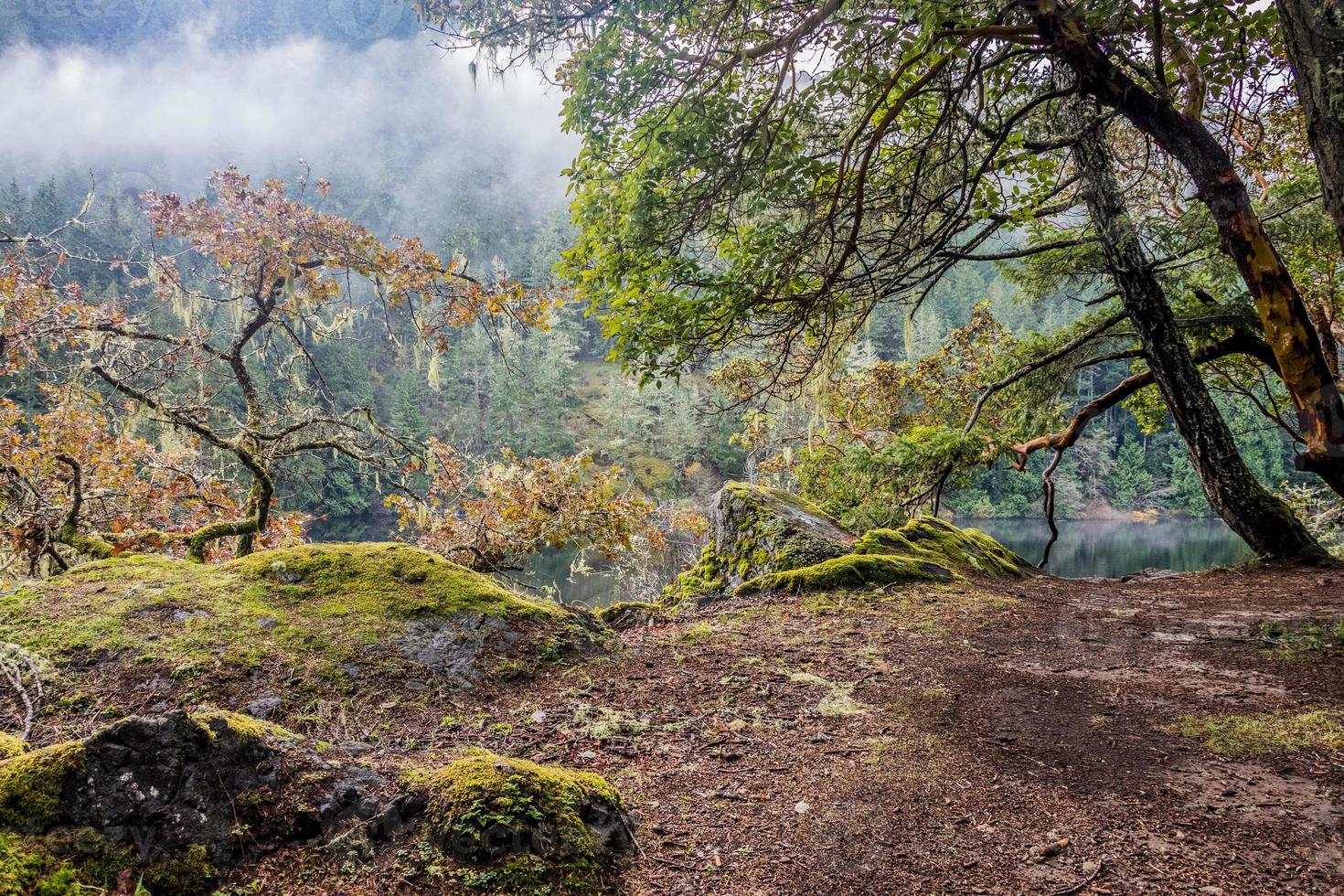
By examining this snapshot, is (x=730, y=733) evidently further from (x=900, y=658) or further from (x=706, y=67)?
(x=706, y=67)

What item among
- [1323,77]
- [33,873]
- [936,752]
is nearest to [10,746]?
[33,873]

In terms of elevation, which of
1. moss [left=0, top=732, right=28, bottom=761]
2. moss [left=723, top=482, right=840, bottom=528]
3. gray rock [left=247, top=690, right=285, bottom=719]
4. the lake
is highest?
moss [left=723, top=482, right=840, bottom=528]

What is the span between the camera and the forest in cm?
213

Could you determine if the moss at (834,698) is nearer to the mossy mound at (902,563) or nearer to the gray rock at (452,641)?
the gray rock at (452,641)

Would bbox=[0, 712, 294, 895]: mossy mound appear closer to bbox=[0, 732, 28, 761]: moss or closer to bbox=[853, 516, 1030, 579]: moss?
Answer: bbox=[0, 732, 28, 761]: moss

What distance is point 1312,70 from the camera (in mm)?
3176

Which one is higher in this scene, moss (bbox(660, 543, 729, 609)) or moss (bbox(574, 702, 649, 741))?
moss (bbox(660, 543, 729, 609))

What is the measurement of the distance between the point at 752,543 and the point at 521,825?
6224 mm

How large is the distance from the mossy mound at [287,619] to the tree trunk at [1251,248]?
16.7 ft

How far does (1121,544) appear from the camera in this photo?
156 feet

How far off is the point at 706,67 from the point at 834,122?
4.48ft

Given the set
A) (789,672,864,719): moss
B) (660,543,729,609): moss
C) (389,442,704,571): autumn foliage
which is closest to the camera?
(789,672,864,719): moss

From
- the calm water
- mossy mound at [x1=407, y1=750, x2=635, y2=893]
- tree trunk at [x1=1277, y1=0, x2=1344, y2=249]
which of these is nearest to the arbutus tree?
tree trunk at [x1=1277, y1=0, x2=1344, y2=249]

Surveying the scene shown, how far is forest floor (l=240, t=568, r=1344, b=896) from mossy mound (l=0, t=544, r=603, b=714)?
1.45 ft
